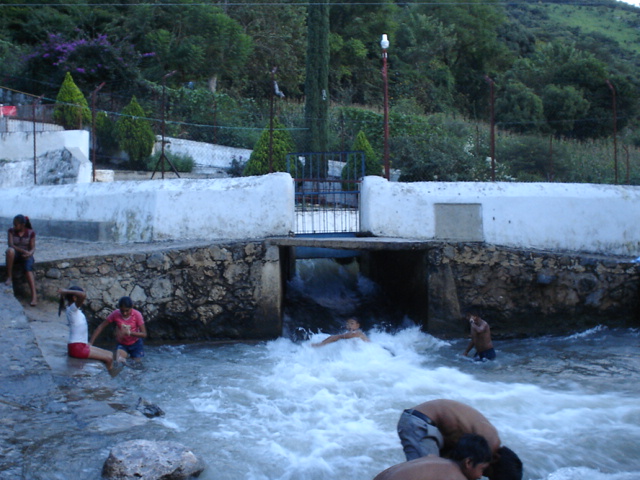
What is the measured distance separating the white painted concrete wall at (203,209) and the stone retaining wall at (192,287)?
0.56m

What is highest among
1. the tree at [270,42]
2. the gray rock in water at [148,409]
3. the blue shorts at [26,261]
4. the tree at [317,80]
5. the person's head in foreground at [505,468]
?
the tree at [270,42]

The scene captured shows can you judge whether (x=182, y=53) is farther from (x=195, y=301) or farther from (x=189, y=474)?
(x=189, y=474)

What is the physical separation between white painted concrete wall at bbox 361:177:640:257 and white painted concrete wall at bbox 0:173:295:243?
58.5 inches

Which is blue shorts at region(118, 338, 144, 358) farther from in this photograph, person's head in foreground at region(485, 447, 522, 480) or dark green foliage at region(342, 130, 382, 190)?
dark green foliage at region(342, 130, 382, 190)

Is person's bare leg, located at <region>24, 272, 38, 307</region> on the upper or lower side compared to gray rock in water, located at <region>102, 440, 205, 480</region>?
upper

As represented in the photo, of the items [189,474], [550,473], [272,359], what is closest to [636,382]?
[550,473]

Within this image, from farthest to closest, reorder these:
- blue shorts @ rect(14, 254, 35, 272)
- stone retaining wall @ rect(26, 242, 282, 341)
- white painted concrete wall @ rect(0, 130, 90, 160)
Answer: white painted concrete wall @ rect(0, 130, 90, 160) → stone retaining wall @ rect(26, 242, 282, 341) → blue shorts @ rect(14, 254, 35, 272)

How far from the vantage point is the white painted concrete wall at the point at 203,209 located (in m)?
10.9

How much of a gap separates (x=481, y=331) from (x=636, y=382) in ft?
6.51

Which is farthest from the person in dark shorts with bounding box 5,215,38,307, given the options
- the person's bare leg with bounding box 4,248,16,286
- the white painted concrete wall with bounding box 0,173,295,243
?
the white painted concrete wall with bounding box 0,173,295,243

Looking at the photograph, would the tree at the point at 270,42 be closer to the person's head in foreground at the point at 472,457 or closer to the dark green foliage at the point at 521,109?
the dark green foliage at the point at 521,109

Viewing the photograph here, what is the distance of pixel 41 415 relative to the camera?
17.6ft

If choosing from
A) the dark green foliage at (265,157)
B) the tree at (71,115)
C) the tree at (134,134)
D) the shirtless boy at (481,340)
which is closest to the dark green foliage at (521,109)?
the dark green foliage at (265,157)

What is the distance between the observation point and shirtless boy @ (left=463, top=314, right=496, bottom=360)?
31.0 ft
